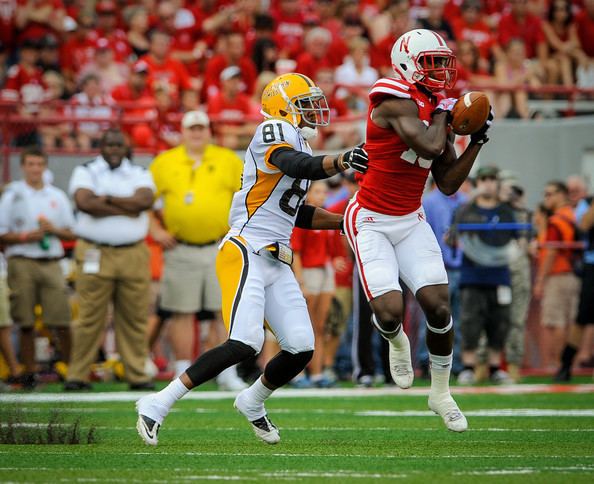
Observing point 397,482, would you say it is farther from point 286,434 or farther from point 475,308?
point 475,308

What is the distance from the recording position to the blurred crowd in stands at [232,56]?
13703mm

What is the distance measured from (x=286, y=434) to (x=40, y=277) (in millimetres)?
4779

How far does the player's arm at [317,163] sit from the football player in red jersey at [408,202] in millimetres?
557

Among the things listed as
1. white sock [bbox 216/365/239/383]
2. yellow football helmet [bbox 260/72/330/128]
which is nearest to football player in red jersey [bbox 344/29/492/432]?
yellow football helmet [bbox 260/72/330/128]

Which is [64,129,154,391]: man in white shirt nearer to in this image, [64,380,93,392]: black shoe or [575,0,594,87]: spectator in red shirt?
[64,380,93,392]: black shoe

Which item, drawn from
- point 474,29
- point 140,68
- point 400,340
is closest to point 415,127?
point 400,340

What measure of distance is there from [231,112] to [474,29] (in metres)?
4.96

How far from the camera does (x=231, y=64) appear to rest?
1531 centimetres

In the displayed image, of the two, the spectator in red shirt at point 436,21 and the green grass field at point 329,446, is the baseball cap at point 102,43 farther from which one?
the green grass field at point 329,446

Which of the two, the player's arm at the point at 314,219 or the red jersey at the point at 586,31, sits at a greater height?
the red jersey at the point at 586,31

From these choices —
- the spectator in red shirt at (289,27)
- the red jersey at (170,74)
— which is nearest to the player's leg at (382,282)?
the red jersey at (170,74)

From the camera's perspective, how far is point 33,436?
281 inches

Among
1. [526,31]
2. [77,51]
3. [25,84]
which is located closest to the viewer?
[25,84]

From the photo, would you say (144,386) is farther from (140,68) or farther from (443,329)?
(140,68)
